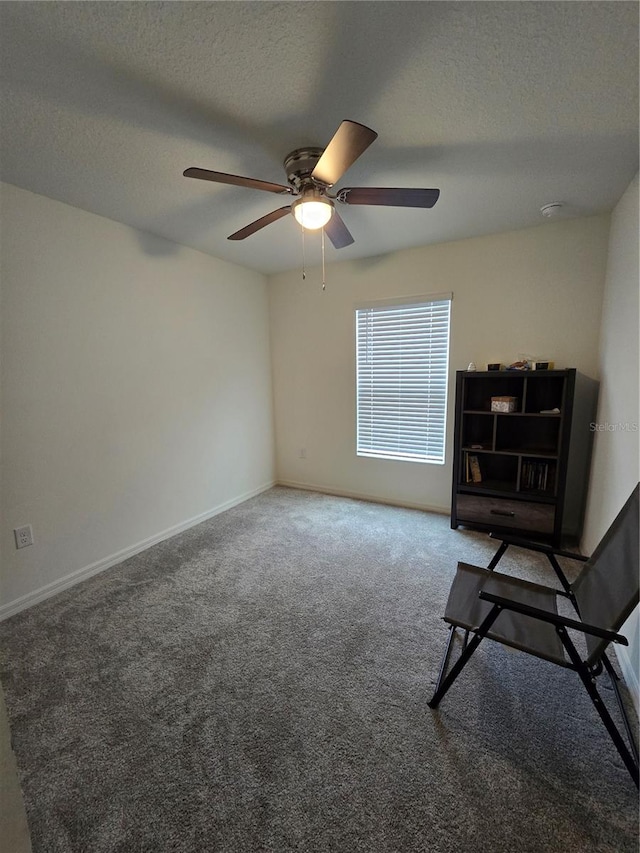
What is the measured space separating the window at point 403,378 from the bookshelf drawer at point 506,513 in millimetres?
550

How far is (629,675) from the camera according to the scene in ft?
4.96

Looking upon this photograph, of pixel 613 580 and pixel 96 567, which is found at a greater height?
pixel 613 580

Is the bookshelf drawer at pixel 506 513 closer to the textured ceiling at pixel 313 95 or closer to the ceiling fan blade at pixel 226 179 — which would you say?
the textured ceiling at pixel 313 95

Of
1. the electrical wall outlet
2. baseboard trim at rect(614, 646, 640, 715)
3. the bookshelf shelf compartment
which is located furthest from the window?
the electrical wall outlet

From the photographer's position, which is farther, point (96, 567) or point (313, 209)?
point (96, 567)

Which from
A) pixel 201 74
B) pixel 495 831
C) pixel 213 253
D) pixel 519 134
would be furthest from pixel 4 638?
pixel 519 134

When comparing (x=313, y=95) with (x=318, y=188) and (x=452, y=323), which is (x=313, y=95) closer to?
(x=318, y=188)

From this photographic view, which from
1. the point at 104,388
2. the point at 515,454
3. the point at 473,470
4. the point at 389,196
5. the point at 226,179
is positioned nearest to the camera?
the point at 226,179

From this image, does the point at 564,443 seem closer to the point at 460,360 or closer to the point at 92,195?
the point at 460,360

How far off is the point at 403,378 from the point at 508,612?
2.29m

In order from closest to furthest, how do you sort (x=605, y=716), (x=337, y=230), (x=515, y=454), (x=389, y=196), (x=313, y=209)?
(x=605, y=716) < (x=389, y=196) < (x=313, y=209) < (x=337, y=230) < (x=515, y=454)

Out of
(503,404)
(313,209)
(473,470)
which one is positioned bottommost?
(473,470)

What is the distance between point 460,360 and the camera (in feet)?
10.2

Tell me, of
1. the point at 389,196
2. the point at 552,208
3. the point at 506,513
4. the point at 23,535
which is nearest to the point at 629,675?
the point at 506,513
